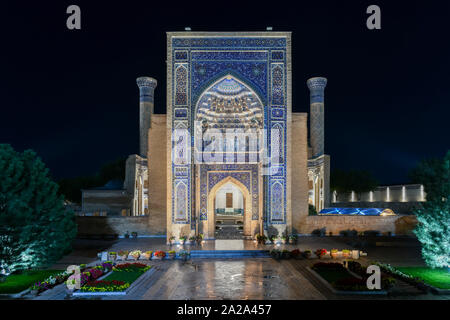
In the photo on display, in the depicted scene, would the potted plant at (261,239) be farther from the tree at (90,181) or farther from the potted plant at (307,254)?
the tree at (90,181)

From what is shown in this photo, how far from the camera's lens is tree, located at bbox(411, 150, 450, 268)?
9039 mm

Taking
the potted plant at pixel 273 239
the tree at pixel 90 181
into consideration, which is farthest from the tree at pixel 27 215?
the tree at pixel 90 181

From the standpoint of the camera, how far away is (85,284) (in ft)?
25.9

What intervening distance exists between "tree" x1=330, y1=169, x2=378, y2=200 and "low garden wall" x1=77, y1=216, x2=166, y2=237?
968 inches

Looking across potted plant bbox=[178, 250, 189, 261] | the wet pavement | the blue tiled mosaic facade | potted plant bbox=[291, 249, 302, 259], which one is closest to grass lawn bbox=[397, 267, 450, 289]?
the wet pavement

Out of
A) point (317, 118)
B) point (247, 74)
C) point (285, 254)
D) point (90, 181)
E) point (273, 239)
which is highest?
point (317, 118)

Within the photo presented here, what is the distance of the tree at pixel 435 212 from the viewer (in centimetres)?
904

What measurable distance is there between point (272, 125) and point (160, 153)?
17.3 feet

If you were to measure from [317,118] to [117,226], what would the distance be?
15.9 metres

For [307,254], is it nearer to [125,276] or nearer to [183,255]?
[183,255]

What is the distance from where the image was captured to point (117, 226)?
15.7 metres

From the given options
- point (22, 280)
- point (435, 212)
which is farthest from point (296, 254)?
point (22, 280)
